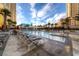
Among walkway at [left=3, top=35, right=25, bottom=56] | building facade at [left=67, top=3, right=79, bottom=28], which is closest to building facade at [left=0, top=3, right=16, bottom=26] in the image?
walkway at [left=3, top=35, right=25, bottom=56]

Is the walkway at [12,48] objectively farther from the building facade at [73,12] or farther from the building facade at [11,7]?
the building facade at [73,12]

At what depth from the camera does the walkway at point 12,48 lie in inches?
72.7

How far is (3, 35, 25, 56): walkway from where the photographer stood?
1847 millimetres

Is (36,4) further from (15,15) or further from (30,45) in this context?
(30,45)

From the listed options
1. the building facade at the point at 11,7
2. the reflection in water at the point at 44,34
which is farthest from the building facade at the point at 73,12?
the building facade at the point at 11,7

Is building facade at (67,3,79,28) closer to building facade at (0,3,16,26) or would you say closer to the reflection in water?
the reflection in water

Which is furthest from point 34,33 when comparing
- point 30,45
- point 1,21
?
point 1,21

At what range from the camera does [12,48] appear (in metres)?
1.86

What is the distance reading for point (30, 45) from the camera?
1882 millimetres

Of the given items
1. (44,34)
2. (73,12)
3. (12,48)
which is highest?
(73,12)

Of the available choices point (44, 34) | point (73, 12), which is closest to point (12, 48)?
point (44, 34)

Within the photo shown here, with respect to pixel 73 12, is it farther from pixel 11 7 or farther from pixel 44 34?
pixel 11 7

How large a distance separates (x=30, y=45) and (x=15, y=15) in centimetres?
40

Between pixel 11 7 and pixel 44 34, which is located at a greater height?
pixel 11 7
